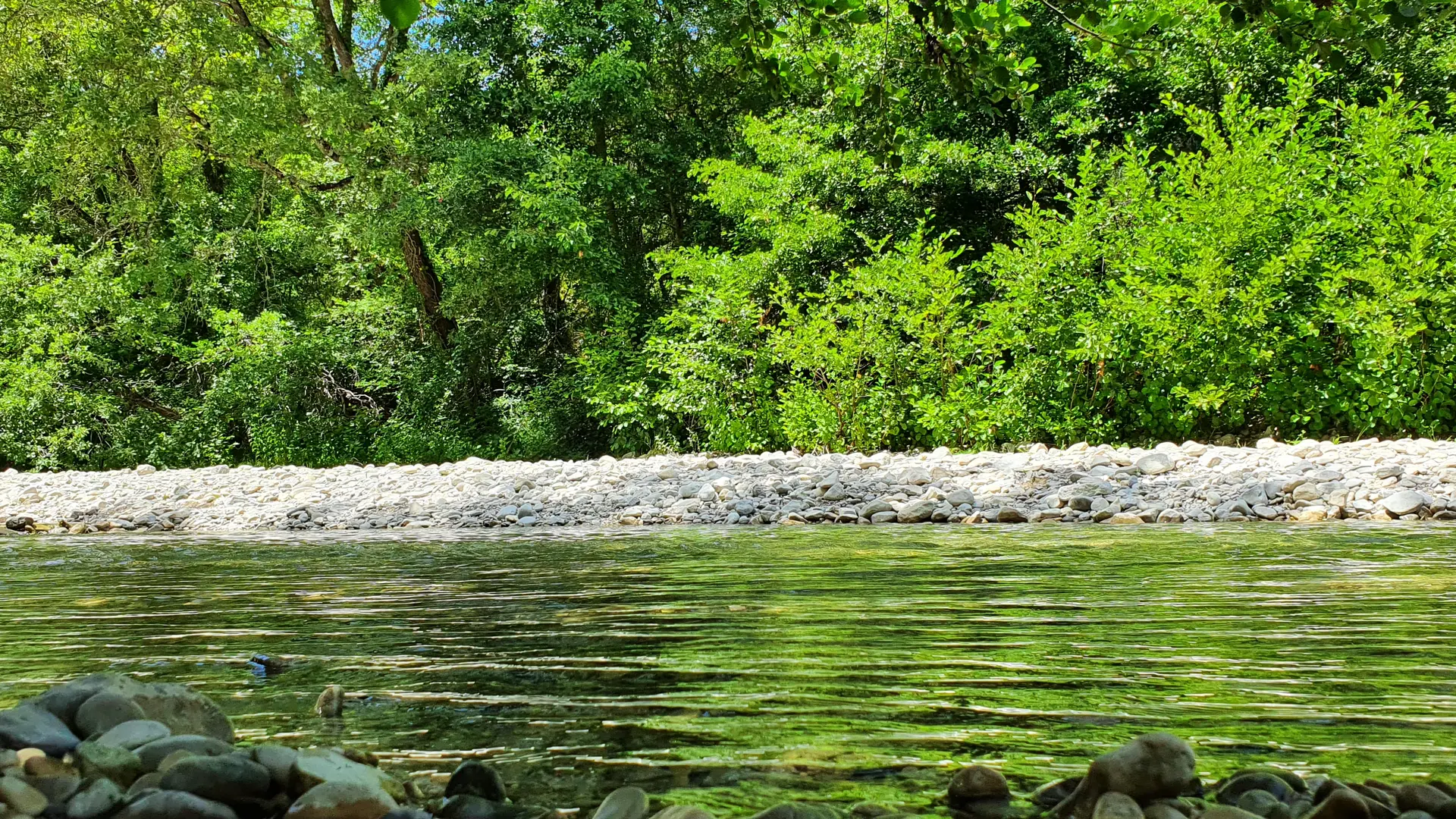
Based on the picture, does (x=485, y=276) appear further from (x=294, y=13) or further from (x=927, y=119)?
(x=294, y=13)

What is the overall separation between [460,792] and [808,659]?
2.89 feet

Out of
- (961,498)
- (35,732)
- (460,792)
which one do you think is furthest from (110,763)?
(961,498)

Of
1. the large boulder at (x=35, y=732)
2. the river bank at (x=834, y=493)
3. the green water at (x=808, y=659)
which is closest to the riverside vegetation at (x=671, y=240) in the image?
the river bank at (x=834, y=493)

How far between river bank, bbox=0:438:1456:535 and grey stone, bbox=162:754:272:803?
4.83 m

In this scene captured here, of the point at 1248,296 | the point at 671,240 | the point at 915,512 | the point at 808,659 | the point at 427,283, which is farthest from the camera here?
the point at 671,240

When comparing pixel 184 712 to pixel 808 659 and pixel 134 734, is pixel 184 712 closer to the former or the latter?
pixel 134 734

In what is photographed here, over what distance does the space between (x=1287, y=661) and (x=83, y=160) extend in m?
17.5

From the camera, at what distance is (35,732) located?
4.58 feet

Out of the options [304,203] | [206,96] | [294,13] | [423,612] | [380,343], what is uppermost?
[294,13]

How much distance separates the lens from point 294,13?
705 inches

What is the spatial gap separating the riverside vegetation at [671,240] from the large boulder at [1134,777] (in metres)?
6.92

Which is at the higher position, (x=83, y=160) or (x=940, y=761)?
(x=83, y=160)

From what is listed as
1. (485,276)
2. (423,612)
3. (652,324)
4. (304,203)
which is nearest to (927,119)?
(652,324)

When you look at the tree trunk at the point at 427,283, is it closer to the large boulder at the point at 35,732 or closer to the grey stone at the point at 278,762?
the large boulder at the point at 35,732
